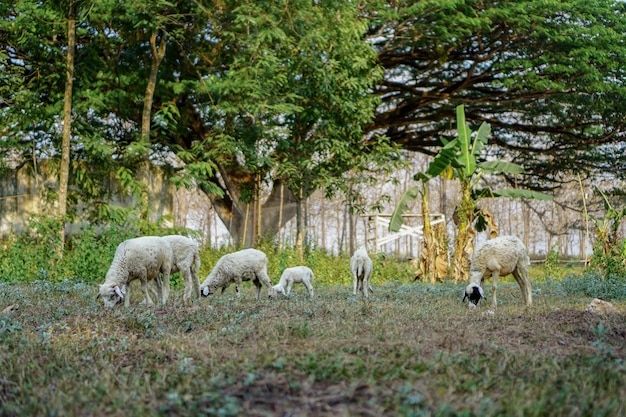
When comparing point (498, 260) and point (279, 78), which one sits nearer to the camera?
point (498, 260)

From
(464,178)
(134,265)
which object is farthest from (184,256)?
(464,178)

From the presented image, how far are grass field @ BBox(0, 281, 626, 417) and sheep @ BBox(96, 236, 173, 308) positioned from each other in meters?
0.45

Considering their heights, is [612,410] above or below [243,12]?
below

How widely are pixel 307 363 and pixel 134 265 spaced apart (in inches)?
213

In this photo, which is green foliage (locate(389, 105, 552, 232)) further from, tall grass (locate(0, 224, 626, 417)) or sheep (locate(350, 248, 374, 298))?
tall grass (locate(0, 224, 626, 417))

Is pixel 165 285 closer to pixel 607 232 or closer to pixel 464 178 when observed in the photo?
pixel 464 178

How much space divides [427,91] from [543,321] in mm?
Result: 18738

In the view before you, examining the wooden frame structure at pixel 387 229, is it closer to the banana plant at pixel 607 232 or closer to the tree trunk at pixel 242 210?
the tree trunk at pixel 242 210

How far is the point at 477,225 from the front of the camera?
1891 cm

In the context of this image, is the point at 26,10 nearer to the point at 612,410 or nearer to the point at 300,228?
the point at 300,228

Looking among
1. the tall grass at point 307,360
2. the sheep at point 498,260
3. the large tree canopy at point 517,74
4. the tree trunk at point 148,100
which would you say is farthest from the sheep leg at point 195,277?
the large tree canopy at point 517,74

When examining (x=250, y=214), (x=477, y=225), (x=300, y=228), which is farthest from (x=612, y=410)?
(x=250, y=214)

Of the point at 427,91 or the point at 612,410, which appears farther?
the point at 427,91

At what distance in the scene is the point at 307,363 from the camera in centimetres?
489
